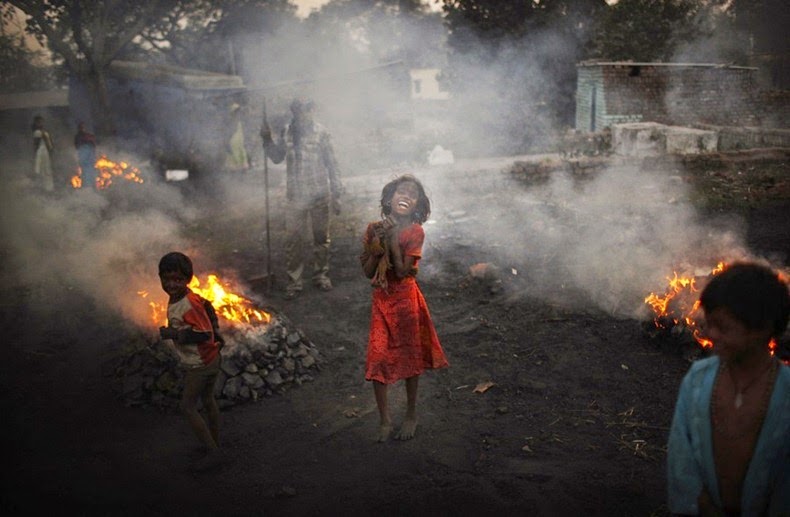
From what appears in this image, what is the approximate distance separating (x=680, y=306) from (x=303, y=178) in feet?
13.7

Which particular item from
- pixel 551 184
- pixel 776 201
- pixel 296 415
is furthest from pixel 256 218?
pixel 776 201

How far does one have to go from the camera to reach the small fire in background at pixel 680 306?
4.77m

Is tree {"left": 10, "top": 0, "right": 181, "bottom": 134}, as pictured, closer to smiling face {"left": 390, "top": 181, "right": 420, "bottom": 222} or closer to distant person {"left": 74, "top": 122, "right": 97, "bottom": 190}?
distant person {"left": 74, "top": 122, "right": 97, "bottom": 190}

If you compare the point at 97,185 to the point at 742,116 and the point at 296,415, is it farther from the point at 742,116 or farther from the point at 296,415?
the point at 742,116

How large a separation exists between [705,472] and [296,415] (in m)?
3.05

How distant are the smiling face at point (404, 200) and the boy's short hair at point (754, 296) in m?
2.11

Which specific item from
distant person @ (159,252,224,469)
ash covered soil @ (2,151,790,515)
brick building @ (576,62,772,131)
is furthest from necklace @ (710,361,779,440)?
A: brick building @ (576,62,772,131)

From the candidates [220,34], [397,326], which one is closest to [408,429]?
[397,326]

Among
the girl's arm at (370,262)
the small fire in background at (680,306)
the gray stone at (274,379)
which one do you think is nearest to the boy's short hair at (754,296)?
the girl's arm at (370,262)

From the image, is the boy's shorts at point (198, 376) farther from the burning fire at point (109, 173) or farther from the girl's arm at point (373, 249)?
the burning fire at point (109, 173)

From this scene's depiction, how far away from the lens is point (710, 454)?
6.44 ft

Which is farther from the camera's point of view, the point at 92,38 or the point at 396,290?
the point at 92,38

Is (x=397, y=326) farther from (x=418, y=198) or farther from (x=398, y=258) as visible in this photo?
(x=418, y=198)

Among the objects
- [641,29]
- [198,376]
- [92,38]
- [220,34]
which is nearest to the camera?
[198,376]
